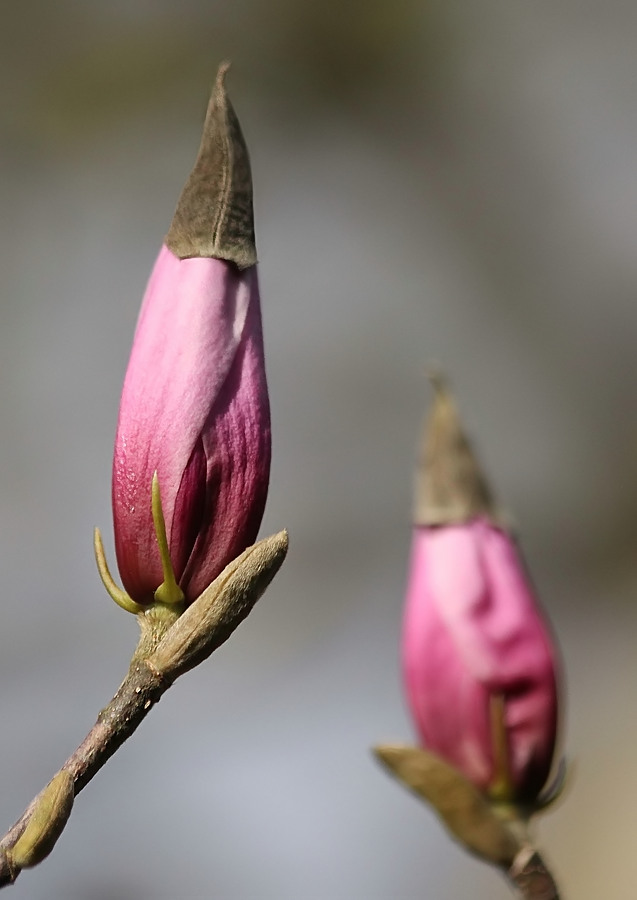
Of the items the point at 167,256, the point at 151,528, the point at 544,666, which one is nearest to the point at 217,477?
the point at 151,528

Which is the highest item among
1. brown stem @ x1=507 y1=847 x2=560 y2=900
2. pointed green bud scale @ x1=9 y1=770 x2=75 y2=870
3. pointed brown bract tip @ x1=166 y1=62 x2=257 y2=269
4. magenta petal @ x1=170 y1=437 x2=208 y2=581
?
pointed brown bract tip @ x1=166 y1=62 x2=257 y2=269

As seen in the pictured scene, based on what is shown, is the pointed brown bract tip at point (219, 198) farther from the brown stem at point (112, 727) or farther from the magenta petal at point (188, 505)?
the brown stem at point (112, 727)

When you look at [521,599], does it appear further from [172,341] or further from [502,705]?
[172,341]

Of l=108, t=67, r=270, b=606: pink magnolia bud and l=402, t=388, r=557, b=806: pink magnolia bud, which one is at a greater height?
l=108, t=67, r=270, b=606: pink magnolia bud

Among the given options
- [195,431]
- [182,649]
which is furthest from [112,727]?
[195,431]

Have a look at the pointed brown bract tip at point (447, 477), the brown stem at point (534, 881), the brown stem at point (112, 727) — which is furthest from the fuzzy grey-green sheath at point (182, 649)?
the brown stem at point (534, 881)

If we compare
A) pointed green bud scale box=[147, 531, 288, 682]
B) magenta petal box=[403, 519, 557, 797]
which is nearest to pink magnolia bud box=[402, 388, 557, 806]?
magenta petal box=[403, 519, 557, 797]

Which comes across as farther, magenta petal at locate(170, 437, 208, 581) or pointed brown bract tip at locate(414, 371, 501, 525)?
magenta petal at locate(170, 437, 208, 581)

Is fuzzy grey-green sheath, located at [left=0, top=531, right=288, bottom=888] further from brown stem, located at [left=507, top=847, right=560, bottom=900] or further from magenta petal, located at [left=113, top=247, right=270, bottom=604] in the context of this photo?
brown stem, located at [left=507, top=847, right=560, bottom=900]
